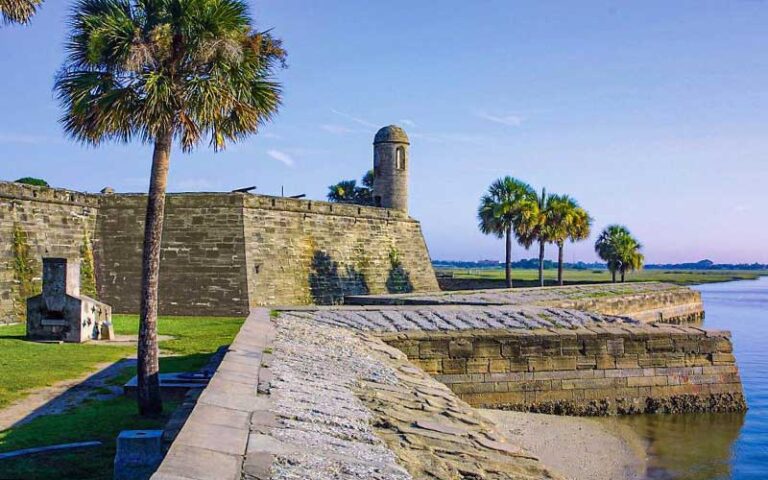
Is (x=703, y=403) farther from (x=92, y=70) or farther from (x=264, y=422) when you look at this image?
(x=92, y=70)

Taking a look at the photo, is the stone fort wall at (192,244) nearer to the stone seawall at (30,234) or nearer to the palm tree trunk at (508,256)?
the stone seawall at (30,234)

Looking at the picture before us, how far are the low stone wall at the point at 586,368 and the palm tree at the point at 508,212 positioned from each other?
22302 millimetres

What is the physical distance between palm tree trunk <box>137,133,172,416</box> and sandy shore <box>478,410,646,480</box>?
4.77 m

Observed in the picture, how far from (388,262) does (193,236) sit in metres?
9.73

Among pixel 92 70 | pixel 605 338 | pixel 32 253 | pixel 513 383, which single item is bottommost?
pixel 513 383

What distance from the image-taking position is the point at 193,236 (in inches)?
925

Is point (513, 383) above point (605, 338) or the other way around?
the other way around

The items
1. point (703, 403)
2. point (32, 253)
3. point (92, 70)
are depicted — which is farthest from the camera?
point (32, 253)

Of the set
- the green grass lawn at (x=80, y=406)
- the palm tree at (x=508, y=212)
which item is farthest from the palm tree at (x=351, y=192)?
the green grass lawn at (x=80, y=406)

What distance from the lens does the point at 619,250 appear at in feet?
160

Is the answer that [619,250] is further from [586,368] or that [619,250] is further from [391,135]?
[586,368]

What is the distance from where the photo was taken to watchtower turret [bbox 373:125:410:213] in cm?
3278

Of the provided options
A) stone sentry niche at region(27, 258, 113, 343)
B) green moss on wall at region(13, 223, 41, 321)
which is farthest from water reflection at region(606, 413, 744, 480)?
green moss on wall at region(13, 223, 41, 321)

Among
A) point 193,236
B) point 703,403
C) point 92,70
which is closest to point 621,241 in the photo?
point 193,236
